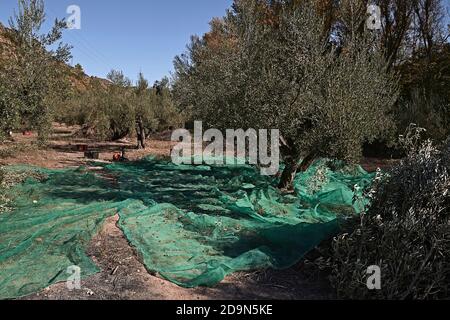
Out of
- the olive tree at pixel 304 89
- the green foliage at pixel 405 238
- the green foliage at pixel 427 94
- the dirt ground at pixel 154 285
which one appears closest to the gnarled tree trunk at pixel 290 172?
the olive tree at pixel 304 89

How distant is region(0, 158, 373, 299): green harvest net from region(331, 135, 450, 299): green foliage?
2.15 feet

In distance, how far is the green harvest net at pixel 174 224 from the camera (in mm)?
4590

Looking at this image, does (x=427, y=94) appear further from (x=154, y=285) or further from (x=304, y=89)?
(x=154, y=285)

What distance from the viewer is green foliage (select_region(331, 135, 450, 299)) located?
3943 mm

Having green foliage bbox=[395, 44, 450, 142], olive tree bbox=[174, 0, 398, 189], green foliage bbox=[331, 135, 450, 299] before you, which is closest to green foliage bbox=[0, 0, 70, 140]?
olive tree bbox=[174, 0, 398, 189]

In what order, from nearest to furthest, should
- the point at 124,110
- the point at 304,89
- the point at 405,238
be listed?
the point at 405,238, the point at 304,89, the point at 124,110

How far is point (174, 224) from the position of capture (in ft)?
20.8

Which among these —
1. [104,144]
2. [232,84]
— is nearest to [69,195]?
[232,84]

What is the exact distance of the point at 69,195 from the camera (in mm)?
8344

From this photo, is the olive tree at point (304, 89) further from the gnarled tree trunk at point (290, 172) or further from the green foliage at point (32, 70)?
the green foliage at point (32, 70)

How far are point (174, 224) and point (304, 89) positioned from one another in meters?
3.85

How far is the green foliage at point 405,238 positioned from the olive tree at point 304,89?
2.38 metres

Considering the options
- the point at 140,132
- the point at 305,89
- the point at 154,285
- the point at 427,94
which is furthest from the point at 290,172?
the point at 427,94

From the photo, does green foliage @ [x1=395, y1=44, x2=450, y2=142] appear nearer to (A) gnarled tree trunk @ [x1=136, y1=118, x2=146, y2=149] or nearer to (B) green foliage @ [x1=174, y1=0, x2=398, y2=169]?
(B) green foliage @ [x1=174, y1=0, x2=398, y2=169]
